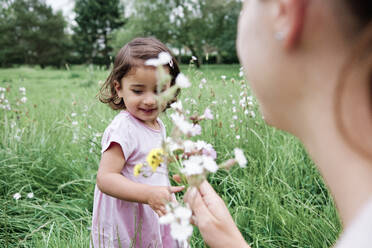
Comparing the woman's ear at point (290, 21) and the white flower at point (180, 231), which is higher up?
the woman's ear at point (290, 21)

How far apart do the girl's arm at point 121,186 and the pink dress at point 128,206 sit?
0.04 metres

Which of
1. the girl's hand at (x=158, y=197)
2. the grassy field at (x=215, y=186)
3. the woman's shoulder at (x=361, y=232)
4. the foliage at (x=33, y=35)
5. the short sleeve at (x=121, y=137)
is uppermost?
the foliage at (x=33, y=35)

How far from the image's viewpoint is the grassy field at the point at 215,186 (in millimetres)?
1796

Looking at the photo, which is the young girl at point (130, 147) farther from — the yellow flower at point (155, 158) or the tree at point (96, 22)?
the tree at point (96, 22)

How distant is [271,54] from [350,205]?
26cm

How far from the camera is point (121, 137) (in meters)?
1.49

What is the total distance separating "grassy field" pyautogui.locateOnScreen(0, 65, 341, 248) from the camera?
1.80 m

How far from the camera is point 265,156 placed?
2.38m

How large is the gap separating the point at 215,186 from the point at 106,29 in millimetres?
35119

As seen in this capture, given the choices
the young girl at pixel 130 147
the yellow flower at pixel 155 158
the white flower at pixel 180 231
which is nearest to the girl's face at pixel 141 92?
the young girl at pixel 130 147

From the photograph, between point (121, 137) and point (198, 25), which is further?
point (198, 25)

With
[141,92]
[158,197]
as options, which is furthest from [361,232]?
[141,92]

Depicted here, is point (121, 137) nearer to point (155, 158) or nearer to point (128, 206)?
point (128, 206)

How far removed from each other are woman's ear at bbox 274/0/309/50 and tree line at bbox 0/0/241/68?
2028 centimetres
